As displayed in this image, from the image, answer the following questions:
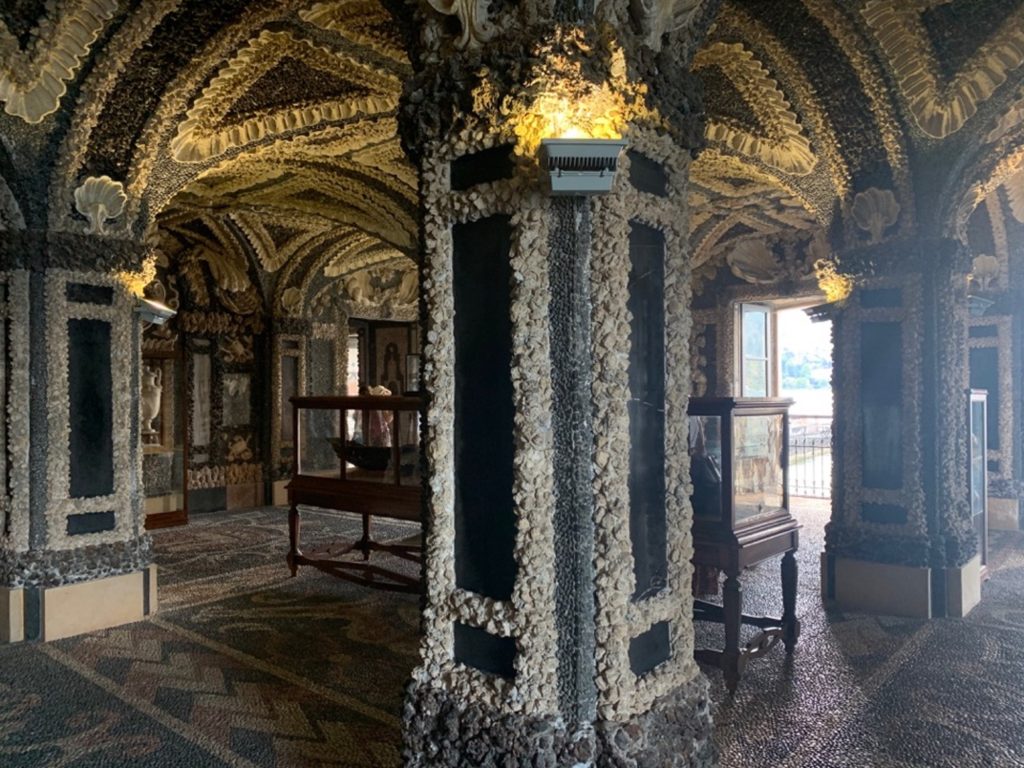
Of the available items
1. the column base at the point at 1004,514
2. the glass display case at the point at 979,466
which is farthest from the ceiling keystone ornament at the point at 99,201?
the column base at the point at 1004,514

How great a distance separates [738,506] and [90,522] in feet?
14.2

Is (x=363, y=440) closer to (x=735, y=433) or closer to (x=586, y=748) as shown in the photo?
(x=735, y=433)

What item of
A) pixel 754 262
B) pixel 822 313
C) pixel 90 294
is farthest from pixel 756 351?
pixel 90 294

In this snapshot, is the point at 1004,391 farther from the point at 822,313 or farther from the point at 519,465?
the point at 519,465

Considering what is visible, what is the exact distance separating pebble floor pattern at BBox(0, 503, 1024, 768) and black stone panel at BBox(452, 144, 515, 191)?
8.12 feet

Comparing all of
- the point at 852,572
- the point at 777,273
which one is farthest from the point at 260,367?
the point at 852,572

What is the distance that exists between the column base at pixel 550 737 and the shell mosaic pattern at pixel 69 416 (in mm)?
3523

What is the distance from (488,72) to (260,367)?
29.6 ft

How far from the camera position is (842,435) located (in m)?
5.65

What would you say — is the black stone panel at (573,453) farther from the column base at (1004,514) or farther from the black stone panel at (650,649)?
the column base at (1004,514)

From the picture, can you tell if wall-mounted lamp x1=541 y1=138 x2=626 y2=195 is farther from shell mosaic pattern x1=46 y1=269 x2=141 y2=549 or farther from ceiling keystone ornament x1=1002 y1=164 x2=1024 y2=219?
ceiling keystone ornament x1=1002 y1=164 x2=1024 y2=219

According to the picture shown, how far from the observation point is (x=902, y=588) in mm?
5281

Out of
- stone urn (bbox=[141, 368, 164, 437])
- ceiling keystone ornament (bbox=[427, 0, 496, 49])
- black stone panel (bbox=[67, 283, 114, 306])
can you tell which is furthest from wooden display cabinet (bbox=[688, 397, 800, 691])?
stone urn (bbox=[141, 368, 164, 437])

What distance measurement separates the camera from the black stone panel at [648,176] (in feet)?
8.30
